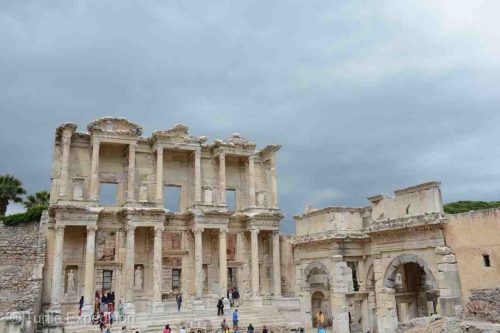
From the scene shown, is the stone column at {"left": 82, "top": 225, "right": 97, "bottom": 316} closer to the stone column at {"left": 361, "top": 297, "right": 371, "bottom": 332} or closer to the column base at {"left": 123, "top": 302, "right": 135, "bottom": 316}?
the column base at {"left": 123, "top": 302, "right": 135, "bottom": 316}

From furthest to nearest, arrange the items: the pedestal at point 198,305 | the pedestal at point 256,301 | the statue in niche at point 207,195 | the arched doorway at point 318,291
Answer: the statue in niche at point 207,195
the arched doorway at point 318,291
the pedestal at point 256,301
the pedestal at point 198,305

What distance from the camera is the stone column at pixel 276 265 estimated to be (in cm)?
2636

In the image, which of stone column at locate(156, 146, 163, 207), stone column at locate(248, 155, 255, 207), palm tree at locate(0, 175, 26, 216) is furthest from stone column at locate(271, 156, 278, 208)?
palm tree at locate(0, 175, 26, 216)

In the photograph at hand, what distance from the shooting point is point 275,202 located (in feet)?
91.5

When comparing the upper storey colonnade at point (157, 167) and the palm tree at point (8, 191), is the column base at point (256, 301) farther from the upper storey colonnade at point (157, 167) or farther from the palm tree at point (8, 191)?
the palm tree at point (8, 191)

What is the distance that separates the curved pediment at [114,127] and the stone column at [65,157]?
1.00 metres

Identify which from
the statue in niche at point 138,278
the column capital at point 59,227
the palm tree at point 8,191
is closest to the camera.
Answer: the column capital at point 59,227

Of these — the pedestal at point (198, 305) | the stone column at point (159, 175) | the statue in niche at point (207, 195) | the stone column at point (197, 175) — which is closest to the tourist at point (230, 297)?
A: the pedestal at point (198, 305)

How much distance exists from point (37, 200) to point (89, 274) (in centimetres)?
1634

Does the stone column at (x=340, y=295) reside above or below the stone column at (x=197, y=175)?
below

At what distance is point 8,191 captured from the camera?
33.2 metres

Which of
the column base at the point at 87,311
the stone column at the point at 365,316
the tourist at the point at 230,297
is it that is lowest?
the stone column at the point at 365,316

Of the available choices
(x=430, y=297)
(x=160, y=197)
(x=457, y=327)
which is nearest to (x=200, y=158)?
(x=160, y=197)

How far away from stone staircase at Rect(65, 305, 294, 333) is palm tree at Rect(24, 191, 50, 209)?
1736cm
